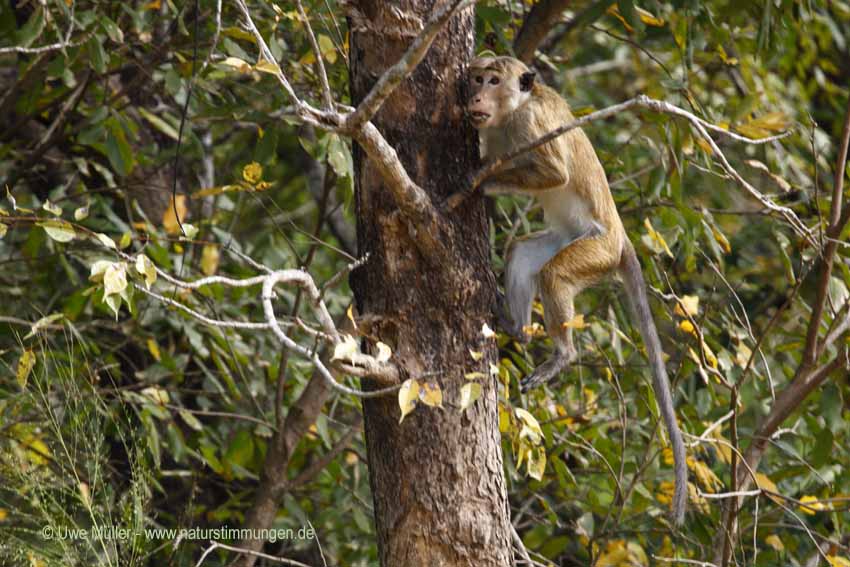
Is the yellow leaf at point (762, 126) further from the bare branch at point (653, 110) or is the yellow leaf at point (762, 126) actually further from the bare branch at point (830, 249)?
the bare branch at point (653, 110)

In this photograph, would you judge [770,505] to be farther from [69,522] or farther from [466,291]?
[69,522]

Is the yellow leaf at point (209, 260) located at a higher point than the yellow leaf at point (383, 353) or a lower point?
lower

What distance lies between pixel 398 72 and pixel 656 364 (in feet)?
7.76

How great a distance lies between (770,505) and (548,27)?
280 cm

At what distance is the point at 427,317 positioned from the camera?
3674 millimetres

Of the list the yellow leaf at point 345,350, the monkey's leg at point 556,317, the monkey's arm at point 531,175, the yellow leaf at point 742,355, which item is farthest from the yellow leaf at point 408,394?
the yellow leaf at point 742,355

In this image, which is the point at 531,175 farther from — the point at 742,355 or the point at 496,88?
the point at 742,355

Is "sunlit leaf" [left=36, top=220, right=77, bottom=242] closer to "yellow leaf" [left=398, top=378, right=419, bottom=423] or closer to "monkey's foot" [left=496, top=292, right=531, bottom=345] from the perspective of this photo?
"yellow leaf" [left=398, top=378, right=419, bottom=423]

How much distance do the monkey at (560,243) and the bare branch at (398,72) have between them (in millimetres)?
1787

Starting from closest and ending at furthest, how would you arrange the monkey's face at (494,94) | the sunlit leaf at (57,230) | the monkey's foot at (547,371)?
the sunlit leaf at (57,230)
the monkey's face at (494,94)
the monkey's foot at (547,371)

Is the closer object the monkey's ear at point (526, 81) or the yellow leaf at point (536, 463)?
the yellow leaf at point (536, 463)

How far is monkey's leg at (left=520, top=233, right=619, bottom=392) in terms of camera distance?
16.5ft

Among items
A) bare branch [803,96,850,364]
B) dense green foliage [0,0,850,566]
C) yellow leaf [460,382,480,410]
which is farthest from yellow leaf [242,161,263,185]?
bare branch [803,96,850,364]

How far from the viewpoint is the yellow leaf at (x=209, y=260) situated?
20.0ft
